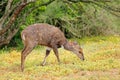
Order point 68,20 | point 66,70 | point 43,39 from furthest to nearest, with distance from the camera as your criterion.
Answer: point 68,20 < point 43,39 < point 66,70

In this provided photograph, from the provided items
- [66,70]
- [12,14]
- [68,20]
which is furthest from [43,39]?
[68,20]

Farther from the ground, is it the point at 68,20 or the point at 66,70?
the point at 66,70

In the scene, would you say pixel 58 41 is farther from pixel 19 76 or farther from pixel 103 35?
pixel 103 35

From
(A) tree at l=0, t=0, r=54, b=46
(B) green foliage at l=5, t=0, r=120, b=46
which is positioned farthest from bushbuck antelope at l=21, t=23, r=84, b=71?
(B) green foliage at l=5, t=0, r=120, b=46

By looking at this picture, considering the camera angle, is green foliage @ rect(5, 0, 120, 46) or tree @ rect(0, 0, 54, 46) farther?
green foliage @ rect(5, 0, 120, 46)

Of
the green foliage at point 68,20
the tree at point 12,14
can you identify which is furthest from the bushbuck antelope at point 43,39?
the green foliage at point 68,20

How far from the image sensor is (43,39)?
13273mm

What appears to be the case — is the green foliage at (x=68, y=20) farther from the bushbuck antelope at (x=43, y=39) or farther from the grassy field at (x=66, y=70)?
the grassy field at (x=66, y=70)

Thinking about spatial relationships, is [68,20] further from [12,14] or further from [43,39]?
[12,14]

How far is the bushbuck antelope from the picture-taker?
12828 mm

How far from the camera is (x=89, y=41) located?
23.8 metres

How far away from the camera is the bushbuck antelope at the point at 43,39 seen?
42.1 feet

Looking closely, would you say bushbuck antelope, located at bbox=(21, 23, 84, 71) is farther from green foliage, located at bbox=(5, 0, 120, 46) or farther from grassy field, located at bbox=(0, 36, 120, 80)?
green foliage, located at bbox=(5, 0, 120, 46)

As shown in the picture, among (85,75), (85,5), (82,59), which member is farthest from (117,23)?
(85,75)
